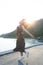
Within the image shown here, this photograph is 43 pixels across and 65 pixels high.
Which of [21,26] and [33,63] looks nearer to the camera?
[33,63]

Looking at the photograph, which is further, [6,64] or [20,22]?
[20,22]

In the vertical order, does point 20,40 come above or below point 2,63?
above

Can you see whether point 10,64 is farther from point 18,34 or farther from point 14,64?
point 18,34

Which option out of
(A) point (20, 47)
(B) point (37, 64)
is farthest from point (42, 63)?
(A) point (20, 47)

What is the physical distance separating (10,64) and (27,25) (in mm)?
2036

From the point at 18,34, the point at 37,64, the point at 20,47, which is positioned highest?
the point at 18,34

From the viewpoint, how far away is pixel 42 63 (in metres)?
6.57

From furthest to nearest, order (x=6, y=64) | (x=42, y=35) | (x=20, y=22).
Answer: (x=42, y=35) < (x=20, y=22) < (x=6, y=64)

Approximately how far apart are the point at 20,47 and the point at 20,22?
1.03 meters

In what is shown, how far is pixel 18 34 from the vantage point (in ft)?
25.0

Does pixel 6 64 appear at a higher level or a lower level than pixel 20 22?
lower

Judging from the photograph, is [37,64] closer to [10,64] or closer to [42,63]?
[42,63]

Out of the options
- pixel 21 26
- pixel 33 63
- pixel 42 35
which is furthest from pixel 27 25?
pixel 42 35

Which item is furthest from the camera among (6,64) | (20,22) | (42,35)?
(42,35)
